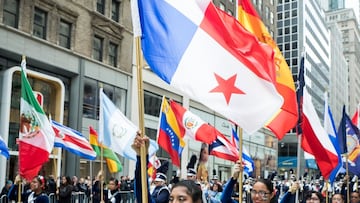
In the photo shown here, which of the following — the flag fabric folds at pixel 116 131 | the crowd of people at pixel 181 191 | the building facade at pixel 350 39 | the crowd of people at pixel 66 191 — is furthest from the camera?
the building facade at pixel 350 39

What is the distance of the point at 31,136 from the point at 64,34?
1576cm

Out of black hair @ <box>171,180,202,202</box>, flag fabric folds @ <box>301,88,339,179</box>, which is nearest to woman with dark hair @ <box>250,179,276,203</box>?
black hair @ <box>171,180,202,202</box>

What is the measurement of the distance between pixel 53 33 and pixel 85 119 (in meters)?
4.57

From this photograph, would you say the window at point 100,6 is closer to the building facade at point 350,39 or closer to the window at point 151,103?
the window at point 151,103

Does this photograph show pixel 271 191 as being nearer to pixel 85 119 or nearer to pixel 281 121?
pixel 281 121

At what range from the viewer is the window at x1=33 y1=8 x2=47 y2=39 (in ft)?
75.7

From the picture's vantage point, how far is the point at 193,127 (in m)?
14.5

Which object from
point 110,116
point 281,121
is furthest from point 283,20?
point 281,121

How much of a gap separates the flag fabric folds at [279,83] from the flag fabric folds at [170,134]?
6.93m

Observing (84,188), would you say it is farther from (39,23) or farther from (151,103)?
(151,103)

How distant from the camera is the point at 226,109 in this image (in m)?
5.69

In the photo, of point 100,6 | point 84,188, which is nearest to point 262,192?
point 84,188

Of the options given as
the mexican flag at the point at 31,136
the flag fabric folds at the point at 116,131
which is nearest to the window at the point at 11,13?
the flag fabric folds at the point at 116,131

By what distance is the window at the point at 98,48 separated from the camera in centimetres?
2744
